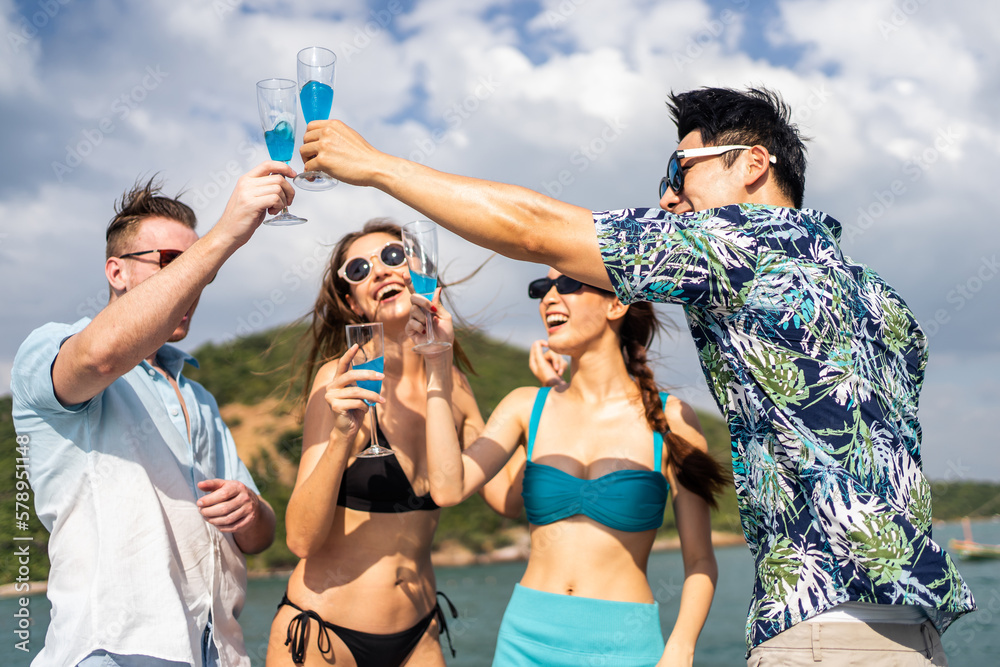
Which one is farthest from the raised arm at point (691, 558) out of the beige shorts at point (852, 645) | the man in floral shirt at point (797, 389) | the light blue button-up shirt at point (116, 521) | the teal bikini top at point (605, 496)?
the light blue button-up shirt at point (116, 521)

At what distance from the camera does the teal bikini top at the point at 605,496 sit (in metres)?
3.68

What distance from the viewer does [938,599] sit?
2.12 m

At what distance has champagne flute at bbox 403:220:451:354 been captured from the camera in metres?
3.23

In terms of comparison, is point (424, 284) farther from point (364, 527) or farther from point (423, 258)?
point (364, 527)

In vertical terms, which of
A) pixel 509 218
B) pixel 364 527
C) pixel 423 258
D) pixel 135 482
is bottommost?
pixel 364 527

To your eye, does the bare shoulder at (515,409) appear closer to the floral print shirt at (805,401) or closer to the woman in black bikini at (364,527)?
the woman in black bikini at (364,527)

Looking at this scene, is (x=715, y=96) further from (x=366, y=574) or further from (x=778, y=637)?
(x=366, y=574)

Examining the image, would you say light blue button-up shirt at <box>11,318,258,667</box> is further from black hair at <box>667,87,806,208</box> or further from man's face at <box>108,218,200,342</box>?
black hair at <box>667,87,806,208</box>

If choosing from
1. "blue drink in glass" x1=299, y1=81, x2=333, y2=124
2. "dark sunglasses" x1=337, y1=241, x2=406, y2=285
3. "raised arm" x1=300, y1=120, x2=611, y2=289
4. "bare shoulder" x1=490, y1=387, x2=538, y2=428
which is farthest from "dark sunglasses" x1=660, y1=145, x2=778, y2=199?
"dark sunglasses" x1=337, y1=241, x2=406, y2=285

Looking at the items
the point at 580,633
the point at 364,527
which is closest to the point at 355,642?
the point at 364,527

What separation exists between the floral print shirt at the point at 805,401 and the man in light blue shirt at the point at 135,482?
152cm

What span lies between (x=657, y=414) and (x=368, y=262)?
1904 mm

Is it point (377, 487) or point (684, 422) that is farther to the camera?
point (684, 422)

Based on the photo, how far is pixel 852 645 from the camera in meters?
2.14
